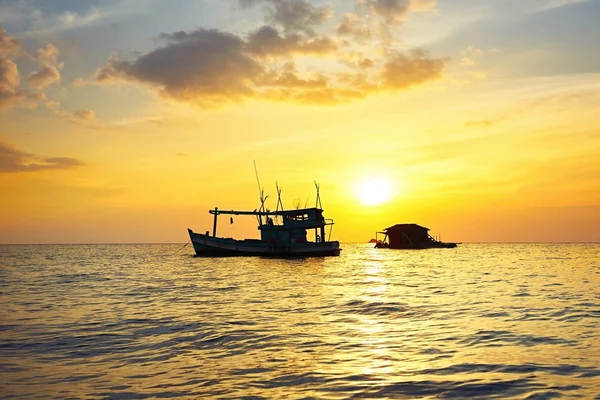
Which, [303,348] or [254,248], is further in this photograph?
[254,248]

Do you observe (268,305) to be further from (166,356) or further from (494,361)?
(494,361)

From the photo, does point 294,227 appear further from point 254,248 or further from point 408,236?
point 408,236

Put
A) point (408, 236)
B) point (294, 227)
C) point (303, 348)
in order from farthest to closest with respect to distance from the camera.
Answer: point (408, 236)
point (294, 227)
point (303, 348)

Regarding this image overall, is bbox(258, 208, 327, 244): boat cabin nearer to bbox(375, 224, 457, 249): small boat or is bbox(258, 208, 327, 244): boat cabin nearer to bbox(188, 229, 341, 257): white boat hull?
bbox(188, 229, 341, 257): white boat hull

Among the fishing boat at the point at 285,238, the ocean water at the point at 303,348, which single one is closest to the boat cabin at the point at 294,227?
the fishing boat at the point at 285,238

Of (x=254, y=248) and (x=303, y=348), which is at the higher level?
(x=254, y=248)

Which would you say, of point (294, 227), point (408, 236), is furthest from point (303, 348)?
point (408, 236)

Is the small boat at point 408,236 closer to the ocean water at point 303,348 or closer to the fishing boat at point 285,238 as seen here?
the fishing boat at point 285,238

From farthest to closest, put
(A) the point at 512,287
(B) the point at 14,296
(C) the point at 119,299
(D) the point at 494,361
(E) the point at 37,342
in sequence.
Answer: (A) the point at 512,287
(B) the point at 14,296
(C) the point at 119,299
(E) the point at 37,342
(D) the point at 494,361

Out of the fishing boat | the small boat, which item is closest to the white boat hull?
the fishing boat

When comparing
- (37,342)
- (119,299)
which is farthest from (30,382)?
(119,299)

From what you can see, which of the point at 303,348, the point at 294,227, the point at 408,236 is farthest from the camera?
the point at 408,236

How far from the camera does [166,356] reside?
44.8ft

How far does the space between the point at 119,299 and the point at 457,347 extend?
68.8ft
